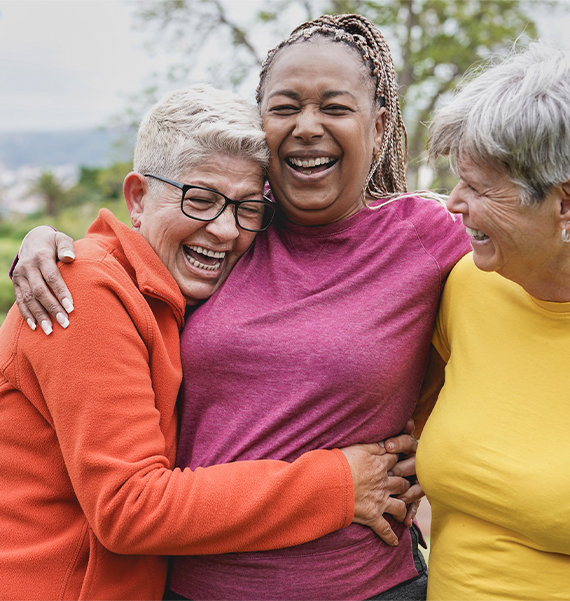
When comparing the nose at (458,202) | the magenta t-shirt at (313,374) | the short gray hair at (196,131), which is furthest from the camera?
the short gray hair at (196,131)

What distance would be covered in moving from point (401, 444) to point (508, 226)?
0.79 metres

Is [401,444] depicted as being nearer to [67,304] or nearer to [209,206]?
[209,206]

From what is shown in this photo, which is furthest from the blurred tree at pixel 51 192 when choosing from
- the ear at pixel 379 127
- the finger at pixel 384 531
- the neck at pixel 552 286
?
the neck at pixel 552 286

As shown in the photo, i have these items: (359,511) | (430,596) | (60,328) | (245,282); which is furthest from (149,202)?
(430,596)

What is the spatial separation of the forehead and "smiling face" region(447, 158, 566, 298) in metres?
0.60

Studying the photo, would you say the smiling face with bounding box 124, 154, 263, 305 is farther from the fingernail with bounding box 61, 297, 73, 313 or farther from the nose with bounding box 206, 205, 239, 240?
the fingernail with bounding box 61, 297, 73, 313

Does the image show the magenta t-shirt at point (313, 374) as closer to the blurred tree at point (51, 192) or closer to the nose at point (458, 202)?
the nose at point (458, 202)

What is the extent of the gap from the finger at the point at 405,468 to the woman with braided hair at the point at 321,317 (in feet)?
0.19

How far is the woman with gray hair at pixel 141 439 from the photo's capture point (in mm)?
1855

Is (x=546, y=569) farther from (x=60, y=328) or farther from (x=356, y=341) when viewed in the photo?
(x=60, y=328)

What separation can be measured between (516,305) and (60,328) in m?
1.26

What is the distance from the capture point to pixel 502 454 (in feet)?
6.12

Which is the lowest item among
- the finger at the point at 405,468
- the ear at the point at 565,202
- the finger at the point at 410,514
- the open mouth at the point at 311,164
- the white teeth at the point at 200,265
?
the finger at the point at 410,514

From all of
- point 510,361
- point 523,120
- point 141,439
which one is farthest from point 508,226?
point 141,439
